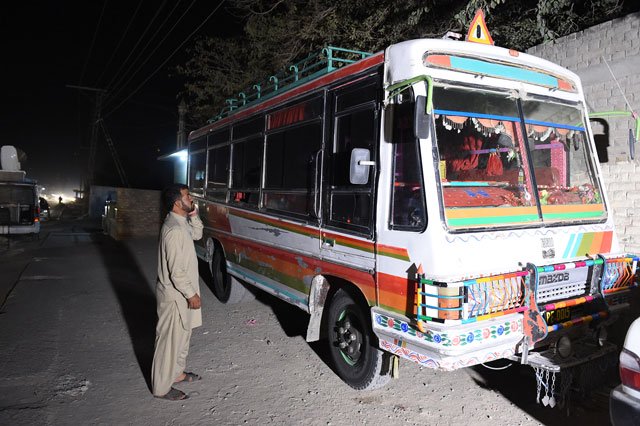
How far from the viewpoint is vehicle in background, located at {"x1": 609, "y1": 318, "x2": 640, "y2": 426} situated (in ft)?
7.73

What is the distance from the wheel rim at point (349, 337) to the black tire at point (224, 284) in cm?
324

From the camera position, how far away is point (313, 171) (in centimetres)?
457

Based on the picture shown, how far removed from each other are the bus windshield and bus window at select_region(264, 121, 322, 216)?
4.72ft

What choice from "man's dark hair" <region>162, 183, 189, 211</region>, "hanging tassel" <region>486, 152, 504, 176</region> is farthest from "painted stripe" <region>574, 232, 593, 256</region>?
"man's dark hair" <region>162, 183, 189, 211</region>

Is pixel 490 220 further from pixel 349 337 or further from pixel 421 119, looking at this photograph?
pixel 349 337

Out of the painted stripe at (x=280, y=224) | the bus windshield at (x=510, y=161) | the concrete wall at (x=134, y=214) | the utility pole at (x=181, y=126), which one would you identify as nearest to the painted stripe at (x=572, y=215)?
the bus windshield at (x=510, y=161)

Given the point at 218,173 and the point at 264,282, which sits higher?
the point at 218,173

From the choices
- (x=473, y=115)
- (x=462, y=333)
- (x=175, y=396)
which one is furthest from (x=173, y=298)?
(x=473, y=115)

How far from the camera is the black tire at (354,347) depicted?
13.0 feet

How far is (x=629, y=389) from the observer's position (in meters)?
2.42

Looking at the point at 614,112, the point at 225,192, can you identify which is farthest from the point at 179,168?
the point at 614,112

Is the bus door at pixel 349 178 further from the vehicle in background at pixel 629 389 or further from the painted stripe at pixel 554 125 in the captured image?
the vehicle in background at pixel 629 389

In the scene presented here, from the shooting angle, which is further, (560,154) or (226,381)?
(226,381)

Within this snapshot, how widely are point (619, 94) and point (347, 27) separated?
5987mm
